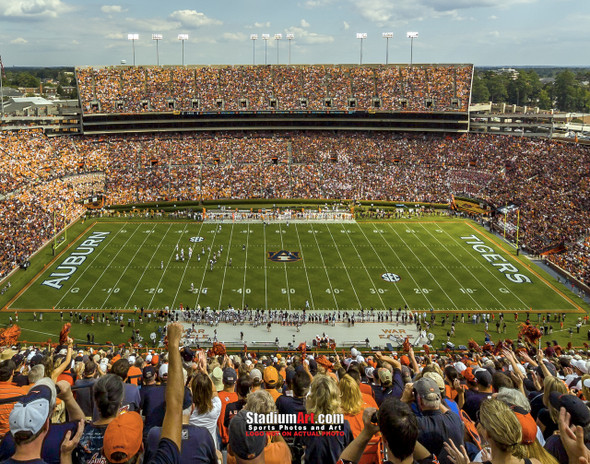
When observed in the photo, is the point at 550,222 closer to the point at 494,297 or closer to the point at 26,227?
the point at 494,297

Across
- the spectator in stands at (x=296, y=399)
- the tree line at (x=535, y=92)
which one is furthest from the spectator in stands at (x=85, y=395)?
the tree line at (x=535, y=92)

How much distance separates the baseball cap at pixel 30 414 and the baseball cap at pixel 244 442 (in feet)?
4.94

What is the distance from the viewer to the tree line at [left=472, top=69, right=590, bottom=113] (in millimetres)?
118387

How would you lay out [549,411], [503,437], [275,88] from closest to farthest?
[503,437]
[549,411]
[275,88]

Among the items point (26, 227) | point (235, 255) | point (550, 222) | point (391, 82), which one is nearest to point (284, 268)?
point (235, 255)

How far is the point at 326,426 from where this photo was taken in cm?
508

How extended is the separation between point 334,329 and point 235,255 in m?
12.9

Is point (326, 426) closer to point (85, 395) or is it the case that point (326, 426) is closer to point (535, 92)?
point (85, 395)

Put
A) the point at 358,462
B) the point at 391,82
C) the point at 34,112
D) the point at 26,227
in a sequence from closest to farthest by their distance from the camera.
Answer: the point at 358,462 < the point at 26,227 < the point at 34,112 < the point at 391,82

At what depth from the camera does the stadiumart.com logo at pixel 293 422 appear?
4566mm

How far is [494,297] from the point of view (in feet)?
108

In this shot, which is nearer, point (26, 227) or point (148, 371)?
point (148, 371)

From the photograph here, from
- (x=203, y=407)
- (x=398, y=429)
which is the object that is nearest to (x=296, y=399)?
(x=203, y=407)

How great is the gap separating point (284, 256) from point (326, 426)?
34.3 m
